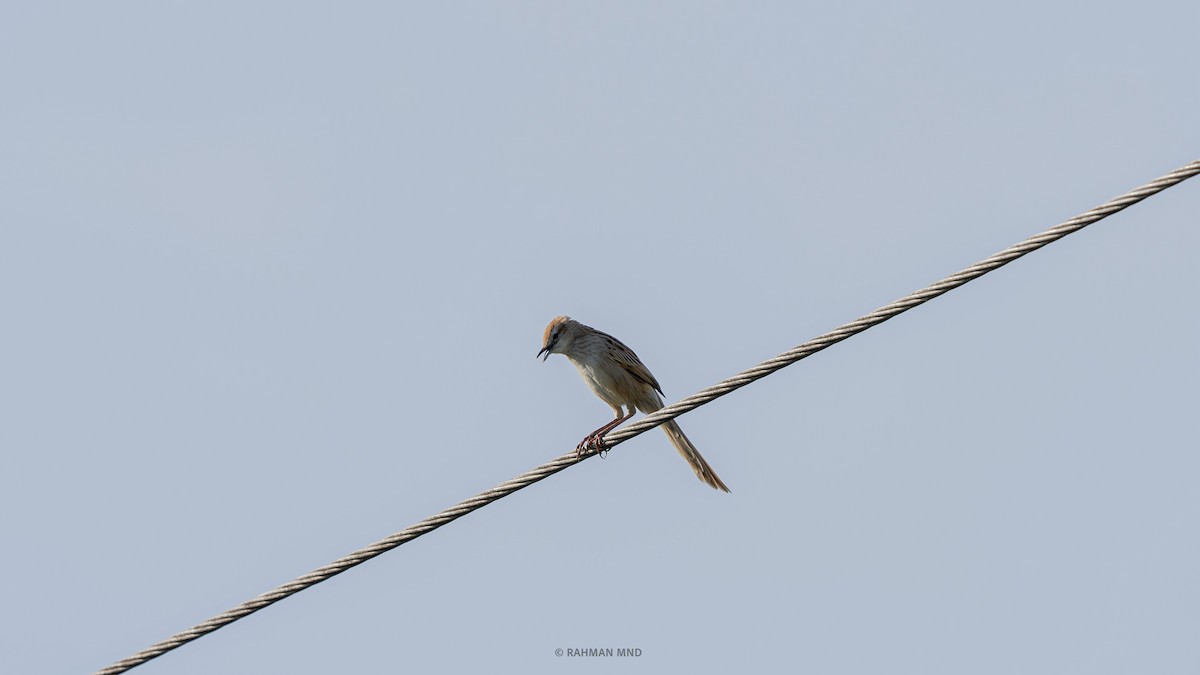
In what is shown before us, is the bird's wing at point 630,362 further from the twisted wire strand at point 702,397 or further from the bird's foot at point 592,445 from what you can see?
the twisted wire strand at point 702,397

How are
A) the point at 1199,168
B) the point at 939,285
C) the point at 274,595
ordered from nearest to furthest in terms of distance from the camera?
the point at 1199,168, the point at 939,285, the point at 274,595

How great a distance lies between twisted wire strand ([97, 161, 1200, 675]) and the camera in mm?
6449

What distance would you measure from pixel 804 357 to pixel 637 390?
492 centimetres

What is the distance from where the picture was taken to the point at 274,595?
285 inches

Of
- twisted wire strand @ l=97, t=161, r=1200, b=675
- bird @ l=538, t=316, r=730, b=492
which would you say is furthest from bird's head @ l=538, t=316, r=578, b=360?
twisted wire strand @ l=97, t=161, r=1200, b=675

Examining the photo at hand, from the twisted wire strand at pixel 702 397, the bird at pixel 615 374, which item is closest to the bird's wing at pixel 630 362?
the bird at pixel 615 374

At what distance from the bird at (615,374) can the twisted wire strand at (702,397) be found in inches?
148

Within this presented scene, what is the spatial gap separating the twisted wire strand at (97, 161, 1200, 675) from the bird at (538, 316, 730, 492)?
3749 millimetres

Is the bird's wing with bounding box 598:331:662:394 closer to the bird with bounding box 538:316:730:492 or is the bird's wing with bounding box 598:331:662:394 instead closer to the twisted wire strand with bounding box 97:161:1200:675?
the bird with bounding box 538:316:730:492

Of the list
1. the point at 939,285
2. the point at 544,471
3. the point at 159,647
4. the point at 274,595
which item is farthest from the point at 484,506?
the point at 939,285

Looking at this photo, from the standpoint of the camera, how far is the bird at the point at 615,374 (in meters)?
11.7

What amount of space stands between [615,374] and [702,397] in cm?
448

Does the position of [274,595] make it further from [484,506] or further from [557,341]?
[557,341]

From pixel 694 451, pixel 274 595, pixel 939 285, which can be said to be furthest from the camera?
pixel 694 451
